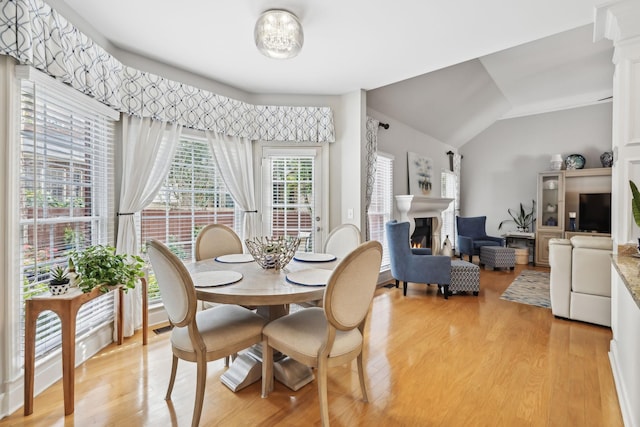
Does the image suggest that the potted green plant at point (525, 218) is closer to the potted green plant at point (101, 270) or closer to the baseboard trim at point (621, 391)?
the baseboard trim at point (621, 391)

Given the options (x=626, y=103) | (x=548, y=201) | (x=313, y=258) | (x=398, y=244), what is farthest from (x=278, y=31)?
(x=548, y=201)

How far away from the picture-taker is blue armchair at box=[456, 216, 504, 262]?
229 inches

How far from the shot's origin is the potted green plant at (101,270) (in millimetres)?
1916

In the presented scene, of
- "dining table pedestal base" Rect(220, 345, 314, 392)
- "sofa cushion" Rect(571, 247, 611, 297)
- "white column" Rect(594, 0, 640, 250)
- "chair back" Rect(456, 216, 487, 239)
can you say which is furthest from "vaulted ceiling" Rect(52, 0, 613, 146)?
"chair back" Rect(456, 216, 487, 239)

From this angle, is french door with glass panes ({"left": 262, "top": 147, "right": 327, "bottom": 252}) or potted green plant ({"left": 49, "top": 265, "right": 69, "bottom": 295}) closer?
potted green plant ({"left": 49, "top": 265, "right": 69, "bottom": 295})

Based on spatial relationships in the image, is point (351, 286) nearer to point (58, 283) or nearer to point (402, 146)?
point (58, 283)

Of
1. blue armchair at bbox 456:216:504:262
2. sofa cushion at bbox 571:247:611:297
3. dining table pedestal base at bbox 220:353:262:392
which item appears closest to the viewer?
dining table pedestal base at bbox 220:353:262:392

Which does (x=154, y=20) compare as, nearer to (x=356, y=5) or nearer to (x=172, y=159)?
(x=172, y=159)

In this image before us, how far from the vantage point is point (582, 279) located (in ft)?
9.57

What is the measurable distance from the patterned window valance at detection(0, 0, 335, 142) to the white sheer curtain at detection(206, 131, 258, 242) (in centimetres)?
11

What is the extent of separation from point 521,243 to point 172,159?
6.71 metres

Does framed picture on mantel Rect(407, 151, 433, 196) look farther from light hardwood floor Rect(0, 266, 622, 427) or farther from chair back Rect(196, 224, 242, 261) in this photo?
chair back Rect(196, 224, 242, 261)

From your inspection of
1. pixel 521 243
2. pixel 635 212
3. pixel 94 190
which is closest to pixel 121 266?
pixel 94 190

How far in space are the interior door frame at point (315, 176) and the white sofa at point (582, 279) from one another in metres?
2.57
